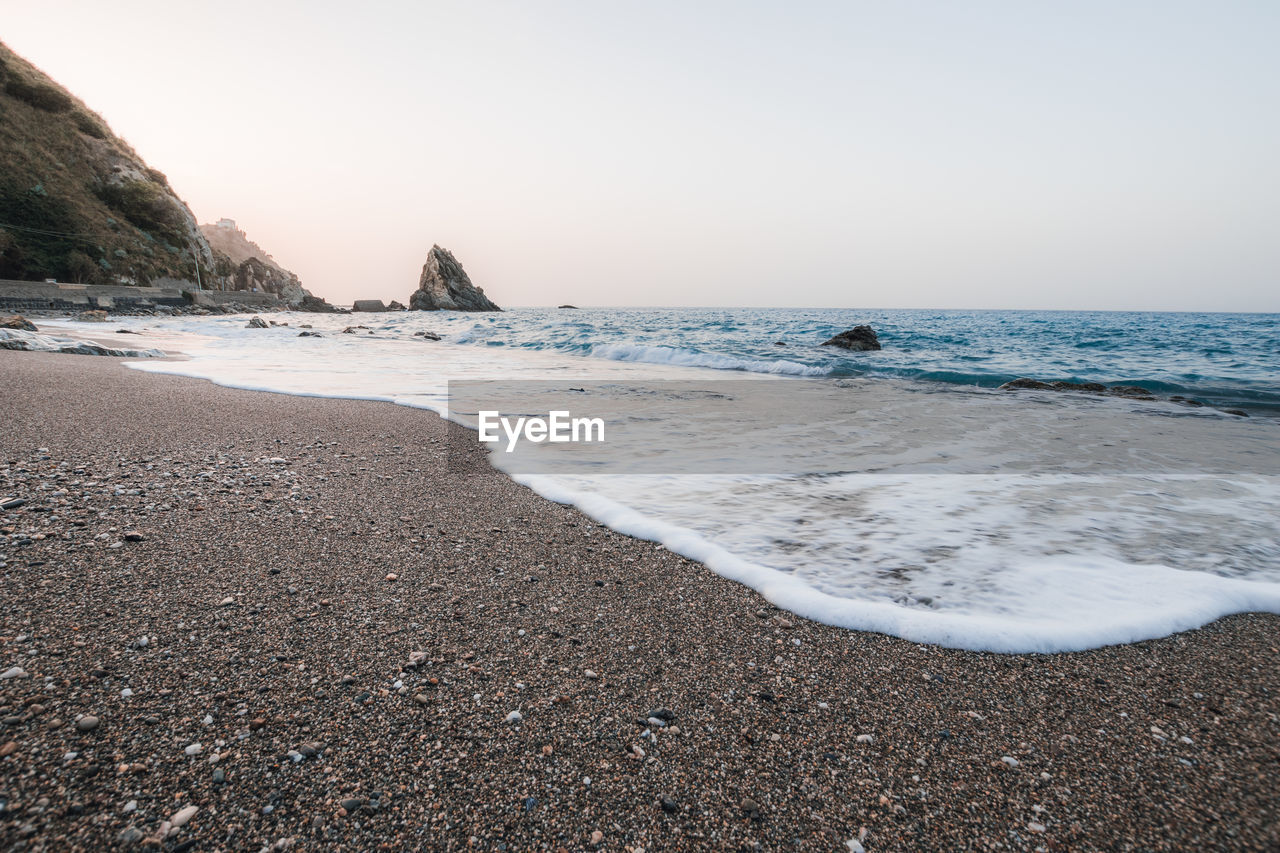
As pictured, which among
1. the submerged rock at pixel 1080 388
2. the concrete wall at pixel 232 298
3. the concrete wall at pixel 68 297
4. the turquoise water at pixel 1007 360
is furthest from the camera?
the concrete wall at pixel 232 298

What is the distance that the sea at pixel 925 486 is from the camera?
255 cm

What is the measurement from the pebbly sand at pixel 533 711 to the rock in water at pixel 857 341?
61.2ft

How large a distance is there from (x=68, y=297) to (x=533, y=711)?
43953 mm

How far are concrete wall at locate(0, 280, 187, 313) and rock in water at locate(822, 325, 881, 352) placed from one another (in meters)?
38.6

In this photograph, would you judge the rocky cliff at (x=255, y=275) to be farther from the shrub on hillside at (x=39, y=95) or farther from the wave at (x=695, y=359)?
the wave at (x=695, y=359)

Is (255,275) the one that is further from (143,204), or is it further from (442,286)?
(143,204)

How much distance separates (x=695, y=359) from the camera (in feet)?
53.1

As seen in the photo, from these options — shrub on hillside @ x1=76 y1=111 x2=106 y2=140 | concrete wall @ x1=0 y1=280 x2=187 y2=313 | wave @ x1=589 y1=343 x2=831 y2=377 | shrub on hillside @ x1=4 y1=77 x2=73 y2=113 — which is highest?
shrub on hillside @ x1=4 y1=77 x2=73 y2=113

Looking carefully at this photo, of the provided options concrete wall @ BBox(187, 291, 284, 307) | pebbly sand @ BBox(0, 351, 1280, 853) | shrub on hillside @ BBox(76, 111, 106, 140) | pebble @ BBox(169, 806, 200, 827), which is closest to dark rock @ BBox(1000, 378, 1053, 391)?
pebbly sand @ BBox(0, 351, 1280, 853)

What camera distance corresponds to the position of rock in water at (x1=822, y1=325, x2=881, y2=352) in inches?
785

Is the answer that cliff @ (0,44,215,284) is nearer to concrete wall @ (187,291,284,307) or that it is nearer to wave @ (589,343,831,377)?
concrete wall @ (187,291,284,307)

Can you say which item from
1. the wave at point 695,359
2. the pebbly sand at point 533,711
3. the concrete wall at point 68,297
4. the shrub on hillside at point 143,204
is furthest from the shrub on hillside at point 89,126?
the pebbly sand at point 533,711

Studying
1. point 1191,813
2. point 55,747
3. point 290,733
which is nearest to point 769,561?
point 1191,813

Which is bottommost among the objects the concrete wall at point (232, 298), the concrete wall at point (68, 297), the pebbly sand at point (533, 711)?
the pebbly sand at point (533, 711)
